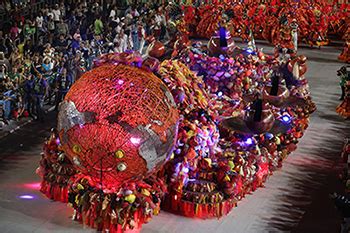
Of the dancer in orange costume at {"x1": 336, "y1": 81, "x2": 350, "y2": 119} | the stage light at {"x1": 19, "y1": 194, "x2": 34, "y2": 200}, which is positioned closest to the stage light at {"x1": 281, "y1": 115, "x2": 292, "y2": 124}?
the dancer in orange costume at {"x1": 336, "y1": 81, "x2": 350, "y2": 119}

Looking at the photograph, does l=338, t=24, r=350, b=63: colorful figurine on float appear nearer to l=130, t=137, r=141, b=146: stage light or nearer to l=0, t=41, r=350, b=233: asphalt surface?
l=0, t=41, r=350, b=233: asphalt surface

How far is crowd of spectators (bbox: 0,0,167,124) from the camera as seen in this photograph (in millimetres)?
18062

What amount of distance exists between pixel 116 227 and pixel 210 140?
2.20 metres

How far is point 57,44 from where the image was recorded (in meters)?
22.5

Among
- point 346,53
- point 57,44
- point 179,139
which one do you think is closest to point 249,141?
point 179,139

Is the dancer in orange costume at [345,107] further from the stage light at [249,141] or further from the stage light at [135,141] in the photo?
the stage light at [135,141]

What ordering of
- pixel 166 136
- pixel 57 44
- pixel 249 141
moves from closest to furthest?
pixel 166 136
pixel 249 141
pixel 57 44

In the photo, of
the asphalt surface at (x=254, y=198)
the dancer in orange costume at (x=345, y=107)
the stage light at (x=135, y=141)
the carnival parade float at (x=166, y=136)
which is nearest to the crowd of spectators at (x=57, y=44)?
the asphalt surface at (x=254, y=198)

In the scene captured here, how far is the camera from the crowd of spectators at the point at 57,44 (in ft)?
59.3

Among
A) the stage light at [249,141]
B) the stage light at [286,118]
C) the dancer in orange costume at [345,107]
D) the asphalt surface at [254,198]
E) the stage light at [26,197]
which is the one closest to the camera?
the asphalt surface at [254,198]

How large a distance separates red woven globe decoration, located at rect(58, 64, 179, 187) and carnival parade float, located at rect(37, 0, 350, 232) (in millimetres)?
14

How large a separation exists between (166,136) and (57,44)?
11.1 m

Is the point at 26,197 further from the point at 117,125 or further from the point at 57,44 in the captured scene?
the point at 57,44

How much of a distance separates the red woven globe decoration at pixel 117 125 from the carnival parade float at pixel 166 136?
14 mm
